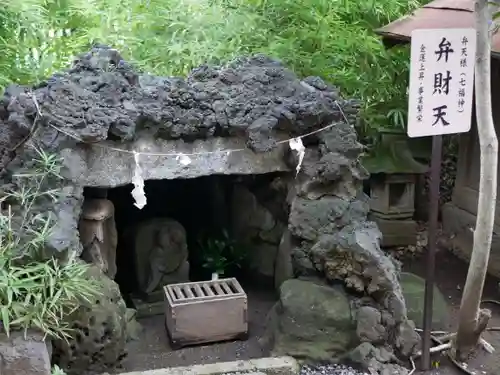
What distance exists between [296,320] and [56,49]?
3.61 m

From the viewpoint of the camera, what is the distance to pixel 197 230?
649cm

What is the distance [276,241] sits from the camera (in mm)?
5910

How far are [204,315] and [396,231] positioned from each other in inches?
133

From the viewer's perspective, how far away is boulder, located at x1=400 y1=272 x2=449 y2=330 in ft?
17.8

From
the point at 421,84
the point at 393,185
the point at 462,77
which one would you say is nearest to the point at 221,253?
the point at 393,185

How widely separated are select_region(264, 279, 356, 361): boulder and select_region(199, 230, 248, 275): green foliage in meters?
1.45

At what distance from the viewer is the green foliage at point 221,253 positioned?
6.04 meters

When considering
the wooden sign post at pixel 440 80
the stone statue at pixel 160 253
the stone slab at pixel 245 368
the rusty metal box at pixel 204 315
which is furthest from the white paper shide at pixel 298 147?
the stone slab at pixel 245 368

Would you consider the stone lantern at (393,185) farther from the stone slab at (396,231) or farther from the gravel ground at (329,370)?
the gravel ground at (329,370)

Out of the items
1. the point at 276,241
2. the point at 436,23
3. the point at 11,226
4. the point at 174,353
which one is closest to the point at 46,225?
the point at 11,226

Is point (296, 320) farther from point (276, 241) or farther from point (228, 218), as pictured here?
point (228, 218)

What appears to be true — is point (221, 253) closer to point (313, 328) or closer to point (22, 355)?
point (313, 328)

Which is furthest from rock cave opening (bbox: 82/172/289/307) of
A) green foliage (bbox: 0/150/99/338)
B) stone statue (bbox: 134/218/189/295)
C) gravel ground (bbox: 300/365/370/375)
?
gravel ground (bbox: 300/365/370/375)

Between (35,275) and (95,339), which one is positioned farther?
(95,339)
